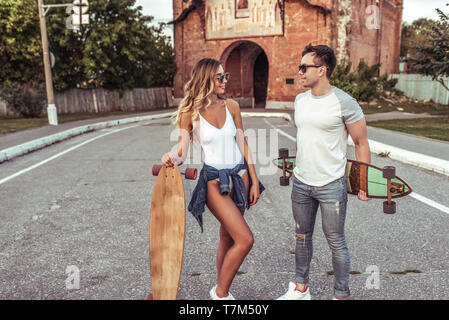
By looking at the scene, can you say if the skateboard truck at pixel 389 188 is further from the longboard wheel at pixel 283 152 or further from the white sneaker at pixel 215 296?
the white sneaker at pixel 215 296

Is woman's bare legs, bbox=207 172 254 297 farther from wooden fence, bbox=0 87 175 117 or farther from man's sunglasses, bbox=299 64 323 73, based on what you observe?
wooden fence, bbox=0 87 175 117

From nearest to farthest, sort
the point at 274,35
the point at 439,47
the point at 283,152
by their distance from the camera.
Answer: the point at 283,152 < the point at 439,47 < the point at 274,35

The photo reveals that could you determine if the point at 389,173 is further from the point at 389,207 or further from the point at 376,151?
the point at 376,151

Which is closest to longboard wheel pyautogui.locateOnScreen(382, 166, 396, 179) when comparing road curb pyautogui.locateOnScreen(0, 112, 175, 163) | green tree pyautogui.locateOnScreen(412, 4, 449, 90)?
road curb pyautogui.locateOnScreen(0, 112, 175, 163)

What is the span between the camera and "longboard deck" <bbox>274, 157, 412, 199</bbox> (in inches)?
121

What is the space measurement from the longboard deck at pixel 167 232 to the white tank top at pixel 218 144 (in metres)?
0.27

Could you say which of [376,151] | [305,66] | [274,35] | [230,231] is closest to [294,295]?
[230,231]

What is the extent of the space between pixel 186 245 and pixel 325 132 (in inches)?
85.8

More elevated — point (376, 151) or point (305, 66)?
point (305, 66)

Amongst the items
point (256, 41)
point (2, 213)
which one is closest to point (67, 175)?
point (2, 213)

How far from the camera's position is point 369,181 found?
310 cm

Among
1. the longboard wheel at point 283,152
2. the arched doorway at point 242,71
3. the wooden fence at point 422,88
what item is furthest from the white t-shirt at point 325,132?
the arched doorway at point 242,71

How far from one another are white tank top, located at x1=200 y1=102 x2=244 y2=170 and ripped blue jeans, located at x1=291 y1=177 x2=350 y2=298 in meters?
0.57
